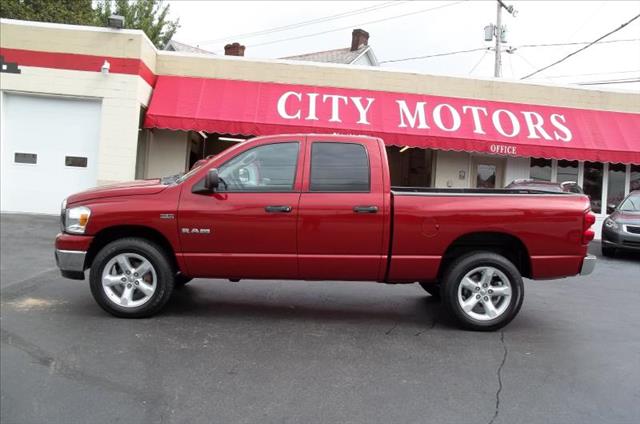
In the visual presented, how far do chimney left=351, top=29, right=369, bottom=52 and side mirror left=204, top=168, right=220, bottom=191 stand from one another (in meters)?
27.6

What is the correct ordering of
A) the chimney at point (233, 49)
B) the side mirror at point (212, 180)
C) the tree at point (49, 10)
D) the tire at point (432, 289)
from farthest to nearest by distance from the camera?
the chimney at point (233, 49), the tree at point (49, 10), the tire at point (432, 289), the side mirror at point (212, 180)

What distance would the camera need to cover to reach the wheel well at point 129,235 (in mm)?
5945

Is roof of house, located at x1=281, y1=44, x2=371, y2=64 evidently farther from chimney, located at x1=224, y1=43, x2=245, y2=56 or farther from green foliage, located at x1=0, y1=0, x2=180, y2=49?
green foliage, located at x1=0, y1=0, x2=180, y2=49

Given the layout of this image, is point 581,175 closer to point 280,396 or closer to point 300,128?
point 300,128

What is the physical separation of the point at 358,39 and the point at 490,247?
2763 cm

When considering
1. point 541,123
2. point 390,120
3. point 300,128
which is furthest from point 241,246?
point 541,123

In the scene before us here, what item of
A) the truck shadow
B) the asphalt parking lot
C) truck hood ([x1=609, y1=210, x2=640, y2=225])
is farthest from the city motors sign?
the truck shadow

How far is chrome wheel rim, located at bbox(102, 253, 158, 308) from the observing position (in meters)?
5.84

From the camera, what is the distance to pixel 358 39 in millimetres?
31969

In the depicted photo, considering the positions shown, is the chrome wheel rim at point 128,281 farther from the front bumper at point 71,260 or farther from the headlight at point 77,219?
the headlight at point 77,219

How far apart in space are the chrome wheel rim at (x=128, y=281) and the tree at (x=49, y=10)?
2244 centimetres

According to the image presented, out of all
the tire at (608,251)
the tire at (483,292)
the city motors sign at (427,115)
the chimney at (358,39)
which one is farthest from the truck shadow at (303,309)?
the chimney at (358,39)

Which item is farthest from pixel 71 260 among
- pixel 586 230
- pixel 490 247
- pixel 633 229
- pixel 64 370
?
pixel 633 229

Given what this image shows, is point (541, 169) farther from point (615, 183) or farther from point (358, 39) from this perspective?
point (358, 39)
